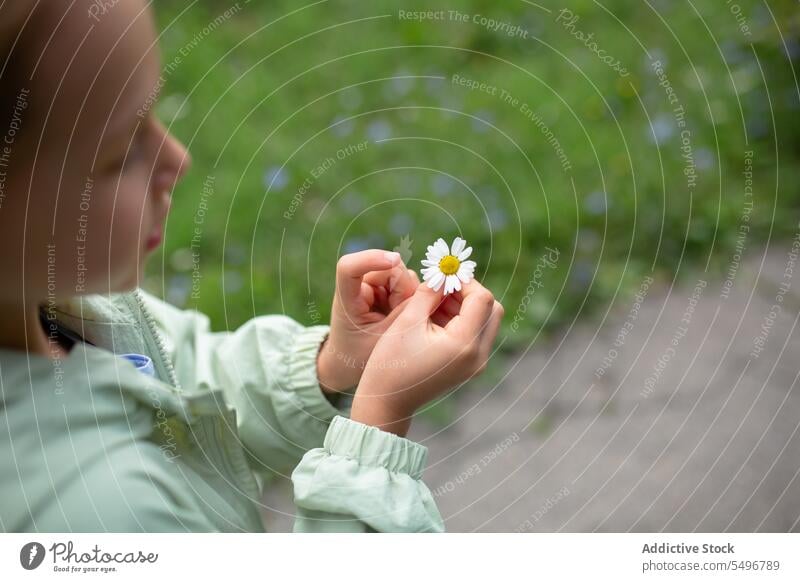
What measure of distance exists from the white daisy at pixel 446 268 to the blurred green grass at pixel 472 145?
1.02ft

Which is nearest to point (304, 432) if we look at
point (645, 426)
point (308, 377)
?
Answer: point (308, 377)

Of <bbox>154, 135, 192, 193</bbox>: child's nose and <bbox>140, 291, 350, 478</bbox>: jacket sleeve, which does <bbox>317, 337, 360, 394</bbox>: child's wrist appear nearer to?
<bbox>140, 291, 350, 478</bbox>: jacket sleeve

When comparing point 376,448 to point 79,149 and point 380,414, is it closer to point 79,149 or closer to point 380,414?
point 380,414

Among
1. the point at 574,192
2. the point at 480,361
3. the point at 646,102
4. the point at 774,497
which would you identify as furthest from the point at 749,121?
the point at 480,361

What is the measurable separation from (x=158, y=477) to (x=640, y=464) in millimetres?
470

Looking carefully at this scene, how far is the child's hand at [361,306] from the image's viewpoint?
1.60 ft

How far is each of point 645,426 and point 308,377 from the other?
0.39 m

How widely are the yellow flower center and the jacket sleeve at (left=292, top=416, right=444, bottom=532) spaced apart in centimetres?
10

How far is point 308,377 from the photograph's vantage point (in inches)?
21.9

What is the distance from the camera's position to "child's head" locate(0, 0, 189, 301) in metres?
0.41

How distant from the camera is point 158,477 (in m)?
0.47

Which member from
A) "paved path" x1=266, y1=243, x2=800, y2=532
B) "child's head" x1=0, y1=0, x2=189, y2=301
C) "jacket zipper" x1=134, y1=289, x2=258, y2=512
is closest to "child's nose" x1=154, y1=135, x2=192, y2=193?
"child's head" x1=0, y1=0, x2=189, y2=301

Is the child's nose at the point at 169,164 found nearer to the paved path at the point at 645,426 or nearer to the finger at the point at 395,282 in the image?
the finger at the point at 395,282
